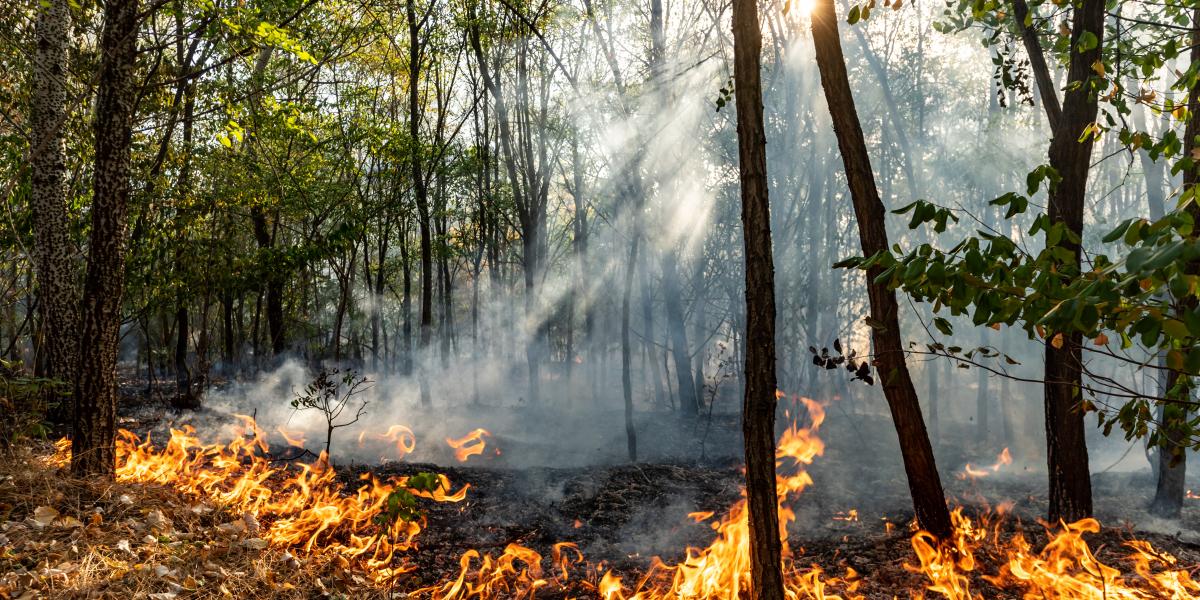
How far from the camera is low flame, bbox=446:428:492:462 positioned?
13.1 meters

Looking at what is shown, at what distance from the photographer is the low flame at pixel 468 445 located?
1305 centimetres

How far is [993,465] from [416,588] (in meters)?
16.2

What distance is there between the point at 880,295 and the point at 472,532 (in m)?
5.34

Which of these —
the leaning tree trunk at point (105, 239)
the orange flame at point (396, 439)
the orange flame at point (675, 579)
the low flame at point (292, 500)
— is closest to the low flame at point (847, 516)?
the orange flame at point (675, 579)

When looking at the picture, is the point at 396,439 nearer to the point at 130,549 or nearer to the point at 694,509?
the point at 694,509

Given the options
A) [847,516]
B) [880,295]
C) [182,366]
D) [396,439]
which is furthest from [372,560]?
[182,366]

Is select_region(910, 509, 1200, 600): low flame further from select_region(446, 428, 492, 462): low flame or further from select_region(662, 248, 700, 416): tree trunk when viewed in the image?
select_region(662, 248, 700, 416): tree trunk

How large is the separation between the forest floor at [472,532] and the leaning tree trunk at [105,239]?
0.53m

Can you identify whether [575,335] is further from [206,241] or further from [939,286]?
[939,286]

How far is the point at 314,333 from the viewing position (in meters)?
26.9

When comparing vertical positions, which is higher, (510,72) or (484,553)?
(510,72)

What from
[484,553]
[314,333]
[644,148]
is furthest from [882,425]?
[314,333]

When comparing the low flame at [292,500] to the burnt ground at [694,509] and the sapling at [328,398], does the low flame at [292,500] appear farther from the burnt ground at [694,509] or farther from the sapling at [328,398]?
the sapling at [328,398]

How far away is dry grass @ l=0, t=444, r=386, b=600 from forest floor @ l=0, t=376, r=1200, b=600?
1 centimetres
